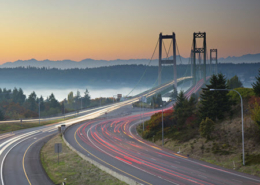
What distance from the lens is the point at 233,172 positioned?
40.2 meters

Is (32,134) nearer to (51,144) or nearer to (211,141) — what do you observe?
(51,144)

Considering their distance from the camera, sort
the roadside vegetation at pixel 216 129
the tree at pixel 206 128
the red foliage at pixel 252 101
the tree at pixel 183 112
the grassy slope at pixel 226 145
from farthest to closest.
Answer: the tree at pixel 183 112 → the red foliage at pixel 252 101 → the tree at pixel 206 128 → the roadside vegetation at pixel 216 129 → the grassy slope at pixel 226 145

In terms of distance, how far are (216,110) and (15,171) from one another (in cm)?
3663

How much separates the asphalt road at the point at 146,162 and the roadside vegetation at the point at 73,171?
2.41m

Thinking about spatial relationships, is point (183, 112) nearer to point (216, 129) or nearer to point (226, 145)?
point (216, 129)

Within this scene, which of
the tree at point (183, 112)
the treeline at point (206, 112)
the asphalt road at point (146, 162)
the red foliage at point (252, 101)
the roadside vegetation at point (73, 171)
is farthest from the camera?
the tree at point (183, 112)

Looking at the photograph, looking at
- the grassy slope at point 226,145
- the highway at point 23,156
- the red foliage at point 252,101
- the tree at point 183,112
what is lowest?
the highway at point 23,156

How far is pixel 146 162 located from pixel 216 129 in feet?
58.6

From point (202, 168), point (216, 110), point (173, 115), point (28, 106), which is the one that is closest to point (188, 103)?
point (173, 115)

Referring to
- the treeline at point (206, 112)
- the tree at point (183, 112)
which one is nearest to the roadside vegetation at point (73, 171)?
the treeline at point (206, 112)

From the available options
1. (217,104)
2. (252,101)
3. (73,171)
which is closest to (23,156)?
(73,171)

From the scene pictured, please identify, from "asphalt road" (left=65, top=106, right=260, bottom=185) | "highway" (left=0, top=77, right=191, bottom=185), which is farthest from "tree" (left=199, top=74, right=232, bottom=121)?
"highway" (left=0, top=77, right=191, bottom=185)

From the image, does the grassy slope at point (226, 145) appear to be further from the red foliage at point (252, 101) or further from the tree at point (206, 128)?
the red foliage at point (252, 101)

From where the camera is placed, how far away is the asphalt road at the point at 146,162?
36562mm
